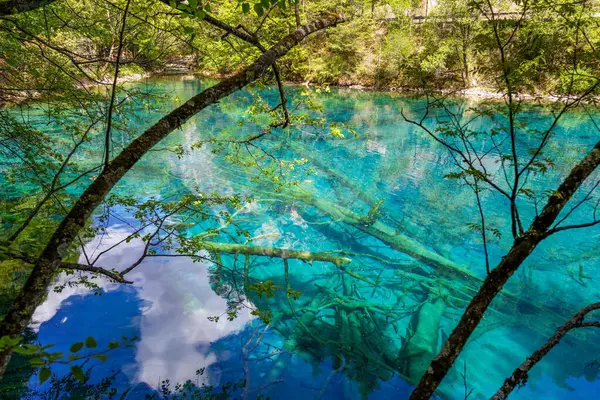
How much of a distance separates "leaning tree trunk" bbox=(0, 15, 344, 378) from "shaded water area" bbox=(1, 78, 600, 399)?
2.15m

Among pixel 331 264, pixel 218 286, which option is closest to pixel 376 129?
pixel 331 264

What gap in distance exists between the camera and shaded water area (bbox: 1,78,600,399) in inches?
199

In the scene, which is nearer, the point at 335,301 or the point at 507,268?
the point at 507,268

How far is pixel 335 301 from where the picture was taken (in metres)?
6.57

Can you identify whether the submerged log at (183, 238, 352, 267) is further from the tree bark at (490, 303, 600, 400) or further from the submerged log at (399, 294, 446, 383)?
the tree bark at (490, 303, 600, 400)

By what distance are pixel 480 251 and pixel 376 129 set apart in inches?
462

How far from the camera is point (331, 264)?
772 cm

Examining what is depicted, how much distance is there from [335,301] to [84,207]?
531 centimetres

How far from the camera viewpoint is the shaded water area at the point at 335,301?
5.07 m

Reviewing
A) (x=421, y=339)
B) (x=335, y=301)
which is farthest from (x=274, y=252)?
(x=421, y=339)

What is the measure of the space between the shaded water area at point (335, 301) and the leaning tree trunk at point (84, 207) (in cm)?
215

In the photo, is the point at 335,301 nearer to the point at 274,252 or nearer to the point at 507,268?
the point at 274,252

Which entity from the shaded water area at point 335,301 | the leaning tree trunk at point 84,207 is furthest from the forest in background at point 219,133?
the shaded water area at point 335,301

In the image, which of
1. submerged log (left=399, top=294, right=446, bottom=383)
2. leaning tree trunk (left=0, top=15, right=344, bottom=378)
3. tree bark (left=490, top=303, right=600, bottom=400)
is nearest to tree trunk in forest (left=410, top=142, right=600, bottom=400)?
tree bark (left=490, top=303, right=600, bottom=400)
